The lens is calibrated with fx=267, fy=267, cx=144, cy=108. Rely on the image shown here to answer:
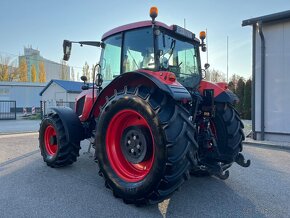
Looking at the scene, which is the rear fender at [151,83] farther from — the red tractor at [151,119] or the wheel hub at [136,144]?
the wheel hub at [136,144]

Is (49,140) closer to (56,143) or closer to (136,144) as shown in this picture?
(56,143)

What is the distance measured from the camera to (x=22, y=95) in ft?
109

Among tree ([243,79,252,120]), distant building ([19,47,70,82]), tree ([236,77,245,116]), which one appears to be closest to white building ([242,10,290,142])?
tree ([243,79,252,120])

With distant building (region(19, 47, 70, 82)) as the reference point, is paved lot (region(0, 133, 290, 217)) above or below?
below

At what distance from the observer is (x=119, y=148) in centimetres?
372

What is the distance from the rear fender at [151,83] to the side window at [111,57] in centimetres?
47

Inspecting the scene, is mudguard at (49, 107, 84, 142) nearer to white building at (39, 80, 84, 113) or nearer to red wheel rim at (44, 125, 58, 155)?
red wheel rim at (44, 125, 58, 155)

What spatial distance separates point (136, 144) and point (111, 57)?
1742mm

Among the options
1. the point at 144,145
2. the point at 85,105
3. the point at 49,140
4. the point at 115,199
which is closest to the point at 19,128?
the point at 49,140

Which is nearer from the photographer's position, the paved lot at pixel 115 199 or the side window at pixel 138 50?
the paved lot at pixel 115 199

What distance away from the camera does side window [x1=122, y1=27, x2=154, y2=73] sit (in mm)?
3780

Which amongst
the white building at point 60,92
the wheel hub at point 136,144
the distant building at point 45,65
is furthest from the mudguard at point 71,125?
the distant building at point 45,65

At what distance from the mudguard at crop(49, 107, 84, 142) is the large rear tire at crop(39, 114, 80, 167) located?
81 millimetres

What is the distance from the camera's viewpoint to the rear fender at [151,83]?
2.98 meters
